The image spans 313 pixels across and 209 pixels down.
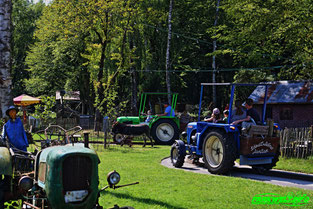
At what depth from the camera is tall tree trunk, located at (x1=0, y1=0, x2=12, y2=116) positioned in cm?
923

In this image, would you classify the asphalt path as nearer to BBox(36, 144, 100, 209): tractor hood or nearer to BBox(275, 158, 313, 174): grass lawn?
BBox(275, 158, 313, 174): grass lawn

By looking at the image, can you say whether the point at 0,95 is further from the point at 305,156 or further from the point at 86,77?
the point at 86,77

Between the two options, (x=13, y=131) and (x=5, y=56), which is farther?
(x=5, y=56)

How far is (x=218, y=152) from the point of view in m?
11.0

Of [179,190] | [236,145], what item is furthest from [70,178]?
[236,145]

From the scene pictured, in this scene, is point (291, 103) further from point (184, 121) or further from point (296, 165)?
point (296, 165)

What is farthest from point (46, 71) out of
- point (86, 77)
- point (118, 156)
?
point (118, 156)

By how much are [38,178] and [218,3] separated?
28722 mm

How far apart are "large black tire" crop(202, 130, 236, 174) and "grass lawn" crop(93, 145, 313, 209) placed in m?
0.56

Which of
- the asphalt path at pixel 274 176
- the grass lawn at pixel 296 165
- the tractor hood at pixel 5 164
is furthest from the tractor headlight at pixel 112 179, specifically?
the grass lawn at pixel 296 165

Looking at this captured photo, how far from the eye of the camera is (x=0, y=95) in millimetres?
9203

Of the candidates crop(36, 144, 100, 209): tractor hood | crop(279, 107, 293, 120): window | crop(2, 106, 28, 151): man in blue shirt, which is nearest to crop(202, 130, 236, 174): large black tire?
crop(2, 106, 28, 151): man in blue shirt

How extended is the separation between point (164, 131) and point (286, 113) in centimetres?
887

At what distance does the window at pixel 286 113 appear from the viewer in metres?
24.1
